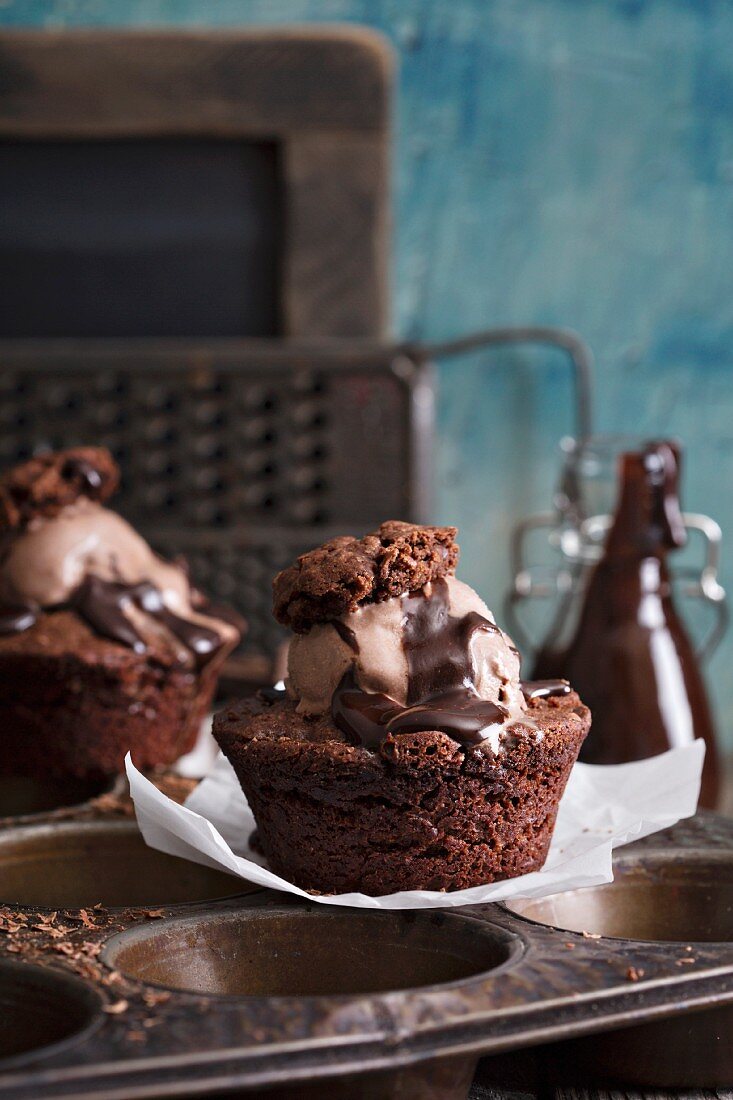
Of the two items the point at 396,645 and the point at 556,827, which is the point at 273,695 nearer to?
the point at 396,645

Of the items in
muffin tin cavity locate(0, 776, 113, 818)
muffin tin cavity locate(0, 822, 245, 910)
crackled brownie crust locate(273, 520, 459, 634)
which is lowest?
muffin tin cavity locate(0, 776, 113, 818)

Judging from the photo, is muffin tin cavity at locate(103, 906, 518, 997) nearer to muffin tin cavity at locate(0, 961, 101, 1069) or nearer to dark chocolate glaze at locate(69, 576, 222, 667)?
muffin tin cavity at locate(0, 961, 101, 1069)

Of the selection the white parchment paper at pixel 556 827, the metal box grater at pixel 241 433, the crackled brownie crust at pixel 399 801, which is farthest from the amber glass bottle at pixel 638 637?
the metal box grater at pixel 241 433

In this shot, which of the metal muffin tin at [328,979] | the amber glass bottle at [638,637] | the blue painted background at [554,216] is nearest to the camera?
the metal muffin tin at [328,979]

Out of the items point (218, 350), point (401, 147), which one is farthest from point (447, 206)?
point (218, 350)

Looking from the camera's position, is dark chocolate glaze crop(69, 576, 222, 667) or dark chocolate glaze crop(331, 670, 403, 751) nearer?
dark chocolate glaze crop(331, 670, 403, 751)

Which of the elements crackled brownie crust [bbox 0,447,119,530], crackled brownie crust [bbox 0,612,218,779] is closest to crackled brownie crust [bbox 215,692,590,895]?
crackled brownie crust [bbox 0,612,218,779]

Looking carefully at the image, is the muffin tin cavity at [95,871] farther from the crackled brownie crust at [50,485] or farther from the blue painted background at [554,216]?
the blue painted background at [554,216]

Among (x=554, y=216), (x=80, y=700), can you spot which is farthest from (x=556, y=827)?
(x=554, y=216)

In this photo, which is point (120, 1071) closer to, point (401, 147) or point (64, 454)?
point (64, 454)
